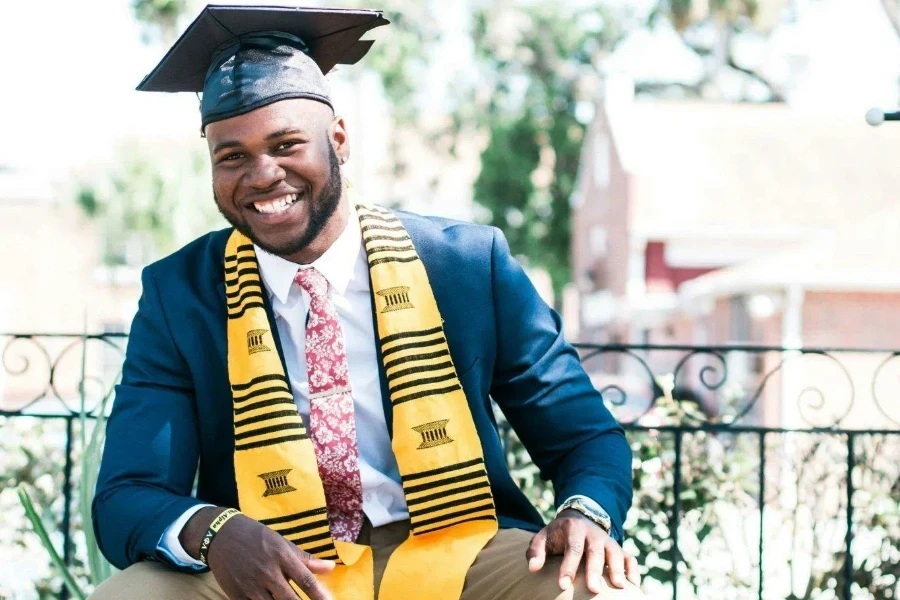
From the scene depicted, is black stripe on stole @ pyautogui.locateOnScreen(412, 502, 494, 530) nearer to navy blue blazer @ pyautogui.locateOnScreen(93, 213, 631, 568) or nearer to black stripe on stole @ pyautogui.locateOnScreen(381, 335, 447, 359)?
navy blue blazer @ pyautogui.locateOnScreen(93, 213, 631, 568)

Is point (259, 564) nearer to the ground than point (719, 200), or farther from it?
nearer to the ground

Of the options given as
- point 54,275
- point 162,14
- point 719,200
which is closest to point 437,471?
point 162,14

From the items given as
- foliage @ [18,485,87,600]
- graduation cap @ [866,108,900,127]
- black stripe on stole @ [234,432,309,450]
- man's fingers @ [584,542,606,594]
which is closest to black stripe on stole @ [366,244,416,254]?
black stripe on stole @ [234,432,309,450]

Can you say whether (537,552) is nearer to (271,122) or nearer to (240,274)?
(240,274)

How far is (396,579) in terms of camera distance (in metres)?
2.07

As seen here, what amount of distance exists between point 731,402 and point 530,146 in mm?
25462

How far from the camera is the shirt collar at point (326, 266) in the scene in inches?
88.0

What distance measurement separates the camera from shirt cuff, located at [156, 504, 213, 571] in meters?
1.92

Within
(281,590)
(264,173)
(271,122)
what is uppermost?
(271,122)

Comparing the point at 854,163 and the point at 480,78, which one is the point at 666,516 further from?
the point at 480,78

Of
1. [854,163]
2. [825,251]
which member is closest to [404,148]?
[854,163]

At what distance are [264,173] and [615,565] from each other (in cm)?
103

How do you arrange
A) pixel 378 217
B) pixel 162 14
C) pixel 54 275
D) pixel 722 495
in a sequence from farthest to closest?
1. pixel 54 275
2. pixel 162 14
3. pixel 722 495
4. pixel 378 217

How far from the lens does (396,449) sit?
6.97ft
